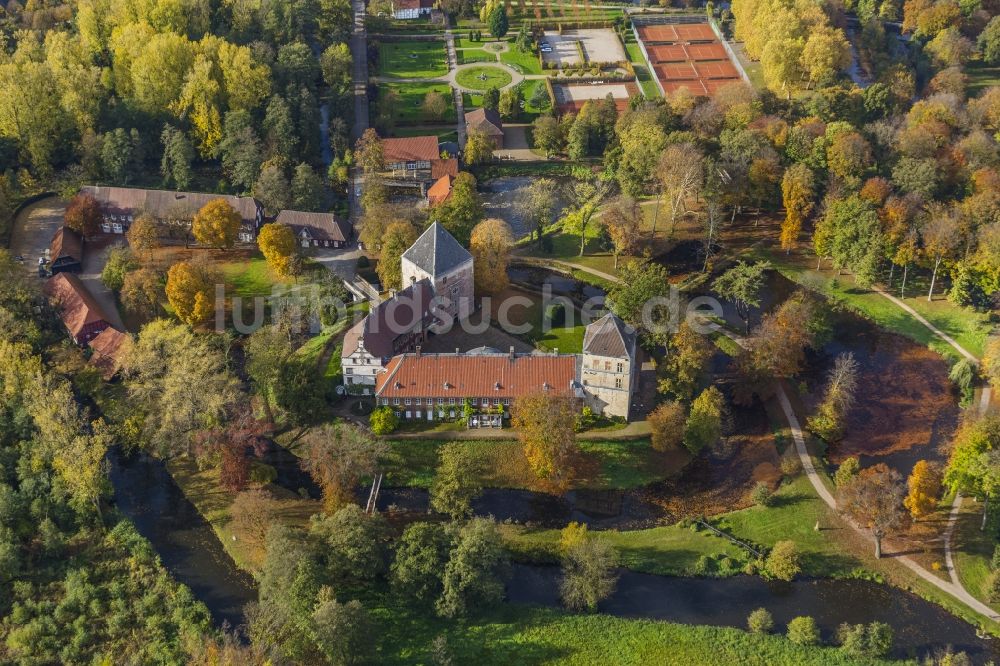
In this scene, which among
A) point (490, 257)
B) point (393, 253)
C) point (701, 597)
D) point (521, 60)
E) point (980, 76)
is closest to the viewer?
point (701, 597)

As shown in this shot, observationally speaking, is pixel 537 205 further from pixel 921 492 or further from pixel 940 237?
pixel 921 492

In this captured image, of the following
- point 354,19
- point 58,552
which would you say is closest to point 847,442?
point 58,552

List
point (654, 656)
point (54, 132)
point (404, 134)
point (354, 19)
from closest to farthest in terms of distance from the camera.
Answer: point (654, 656) < point (54, 132) < point (404, 134) < point (354, 19)

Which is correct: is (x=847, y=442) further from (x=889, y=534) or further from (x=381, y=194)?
(x=381, y=194)

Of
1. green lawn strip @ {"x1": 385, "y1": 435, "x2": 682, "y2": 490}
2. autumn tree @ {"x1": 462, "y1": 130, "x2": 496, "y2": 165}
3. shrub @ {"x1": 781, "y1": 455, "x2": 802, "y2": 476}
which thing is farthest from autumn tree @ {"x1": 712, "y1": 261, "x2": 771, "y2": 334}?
autumn tree @ {"x1": 462, "y1": 130, "x2": 496, "y2": 165}

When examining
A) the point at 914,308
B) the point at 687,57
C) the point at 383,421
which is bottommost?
the point at 383,421

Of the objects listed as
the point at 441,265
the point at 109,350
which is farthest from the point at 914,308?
the point at 109,350

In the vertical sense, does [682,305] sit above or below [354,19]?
below

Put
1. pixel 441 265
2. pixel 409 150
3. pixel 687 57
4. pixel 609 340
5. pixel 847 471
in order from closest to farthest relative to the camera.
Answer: pixel 847 471 < pixel 609 340 < pixel 441 265 < pixel 409 150 < pixel 687 57
